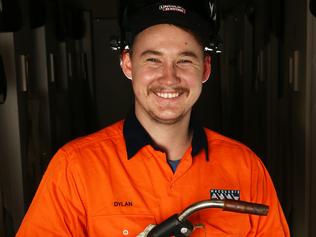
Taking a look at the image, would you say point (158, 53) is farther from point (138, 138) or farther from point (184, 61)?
point (138, 138)

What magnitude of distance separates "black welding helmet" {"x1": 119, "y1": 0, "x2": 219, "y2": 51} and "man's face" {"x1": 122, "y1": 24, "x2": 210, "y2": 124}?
26 mm

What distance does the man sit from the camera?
4.81 feet

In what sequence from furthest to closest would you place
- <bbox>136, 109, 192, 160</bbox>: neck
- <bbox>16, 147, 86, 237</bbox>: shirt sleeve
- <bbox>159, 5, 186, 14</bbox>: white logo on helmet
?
<bbox>136, 109, 192, 160</bbox>: neck, <bbox>159, 5, 186, 14</bbox>: white logo on helmet, <bbox>16, 147, 86, 237</bbox>: shirt sleeve

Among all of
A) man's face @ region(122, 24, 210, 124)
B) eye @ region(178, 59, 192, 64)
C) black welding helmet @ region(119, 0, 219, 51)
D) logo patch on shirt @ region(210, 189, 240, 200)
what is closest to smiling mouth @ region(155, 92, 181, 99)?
man's face @ region(122, 24, 210, 124)

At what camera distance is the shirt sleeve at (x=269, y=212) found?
160 centimetres

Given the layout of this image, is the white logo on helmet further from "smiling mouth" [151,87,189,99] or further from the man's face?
"smiling mouth" [151,87,189,99]

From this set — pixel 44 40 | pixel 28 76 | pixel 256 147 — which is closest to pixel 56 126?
pixel 44 40

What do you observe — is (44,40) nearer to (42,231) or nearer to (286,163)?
(286,163)

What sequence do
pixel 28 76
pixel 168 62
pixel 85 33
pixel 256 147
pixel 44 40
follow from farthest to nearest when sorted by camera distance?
1. pixel 85 33
2. pixel 256 147
3. pixel 44 40
4. pixel 28 76
5. pixel 168 62

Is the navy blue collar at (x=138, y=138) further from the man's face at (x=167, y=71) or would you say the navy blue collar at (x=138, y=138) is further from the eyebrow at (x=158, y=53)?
the eyebrow at (x=158, y=53)

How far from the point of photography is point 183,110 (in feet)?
5.22

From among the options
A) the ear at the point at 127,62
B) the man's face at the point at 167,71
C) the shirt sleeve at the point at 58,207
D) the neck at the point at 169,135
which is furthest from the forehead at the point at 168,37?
the shirt sleeve at the point at 58,207

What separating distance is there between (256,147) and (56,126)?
176cm

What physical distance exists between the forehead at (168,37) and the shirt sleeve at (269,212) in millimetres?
495
